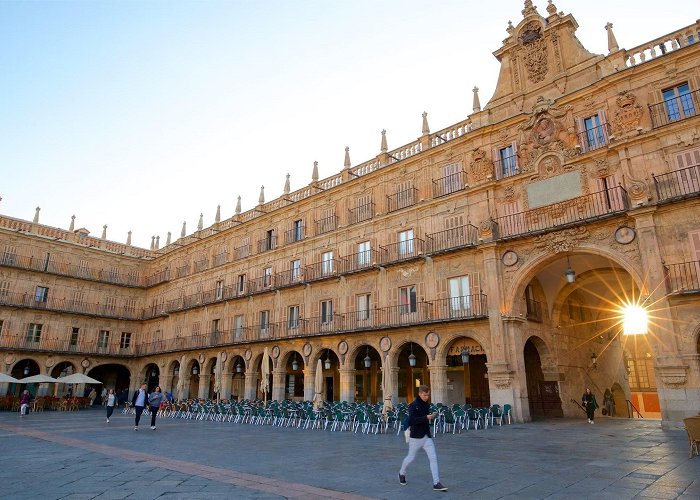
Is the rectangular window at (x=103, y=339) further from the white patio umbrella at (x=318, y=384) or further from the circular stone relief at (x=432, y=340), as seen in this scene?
the circular stone relief at (x=432, y=340)

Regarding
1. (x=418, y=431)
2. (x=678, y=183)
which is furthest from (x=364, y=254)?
(x=418, y=431)

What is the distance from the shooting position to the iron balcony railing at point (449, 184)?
22164 millimetres

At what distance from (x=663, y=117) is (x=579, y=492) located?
613 inches

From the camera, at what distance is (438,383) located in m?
20.5

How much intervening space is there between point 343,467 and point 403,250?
15718 millimetres

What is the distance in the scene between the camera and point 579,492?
21.4ft

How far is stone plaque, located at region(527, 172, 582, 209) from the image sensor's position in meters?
18.7

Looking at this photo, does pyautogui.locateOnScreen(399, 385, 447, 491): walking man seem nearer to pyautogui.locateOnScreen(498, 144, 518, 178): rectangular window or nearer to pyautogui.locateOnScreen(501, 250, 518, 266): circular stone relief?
pyautogui.locateOnScreen(501, 250, 518, 266): circular stone relief

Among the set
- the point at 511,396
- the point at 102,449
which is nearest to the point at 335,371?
the point at 511,396

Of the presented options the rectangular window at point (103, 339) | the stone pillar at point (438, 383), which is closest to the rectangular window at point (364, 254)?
the stone pillar at point (438, 383)

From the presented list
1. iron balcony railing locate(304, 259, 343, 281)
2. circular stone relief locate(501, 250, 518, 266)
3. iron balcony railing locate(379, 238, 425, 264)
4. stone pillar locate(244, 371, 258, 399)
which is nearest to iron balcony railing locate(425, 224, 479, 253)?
iron balcony railing locate(379, 238, 425, 264)

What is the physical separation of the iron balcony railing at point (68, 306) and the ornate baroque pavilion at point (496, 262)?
0.21m

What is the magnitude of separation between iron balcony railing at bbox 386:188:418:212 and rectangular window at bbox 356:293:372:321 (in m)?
4.84

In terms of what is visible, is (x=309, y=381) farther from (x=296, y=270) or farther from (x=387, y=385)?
(x=296, y=270)
